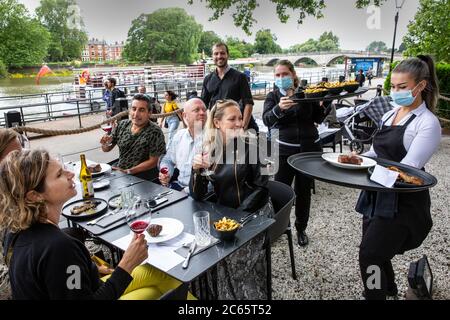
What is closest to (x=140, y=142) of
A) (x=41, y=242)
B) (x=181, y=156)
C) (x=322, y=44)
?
(x=181, y=156)

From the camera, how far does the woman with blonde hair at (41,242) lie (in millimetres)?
1135

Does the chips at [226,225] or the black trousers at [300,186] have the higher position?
the chips at [226,225]

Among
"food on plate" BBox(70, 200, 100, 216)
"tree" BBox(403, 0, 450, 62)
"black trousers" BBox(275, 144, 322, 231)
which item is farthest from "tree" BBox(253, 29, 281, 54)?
"food on plate" BBox(70, 200, 100, 216)

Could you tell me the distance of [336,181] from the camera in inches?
62.7

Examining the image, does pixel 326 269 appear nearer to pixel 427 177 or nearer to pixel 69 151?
pixel 427 177

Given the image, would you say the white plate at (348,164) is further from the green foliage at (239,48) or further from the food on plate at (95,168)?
the green foliage at (239,48)

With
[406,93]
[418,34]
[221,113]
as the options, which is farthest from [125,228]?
[418,34]

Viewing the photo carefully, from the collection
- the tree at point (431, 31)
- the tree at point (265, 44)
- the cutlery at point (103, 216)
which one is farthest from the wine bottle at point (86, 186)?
the tree at point (265, 44)

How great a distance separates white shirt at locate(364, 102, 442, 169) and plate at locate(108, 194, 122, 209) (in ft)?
6.01

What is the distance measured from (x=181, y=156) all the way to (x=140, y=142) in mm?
529

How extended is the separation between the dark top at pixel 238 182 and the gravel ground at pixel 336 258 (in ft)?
2.67

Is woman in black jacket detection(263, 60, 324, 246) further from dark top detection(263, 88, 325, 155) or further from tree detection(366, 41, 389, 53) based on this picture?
tree detection(366, 41, 389, 53)

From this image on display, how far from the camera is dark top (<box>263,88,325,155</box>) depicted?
2811mm

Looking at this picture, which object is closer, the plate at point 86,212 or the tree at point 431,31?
the plate at point 86,212
